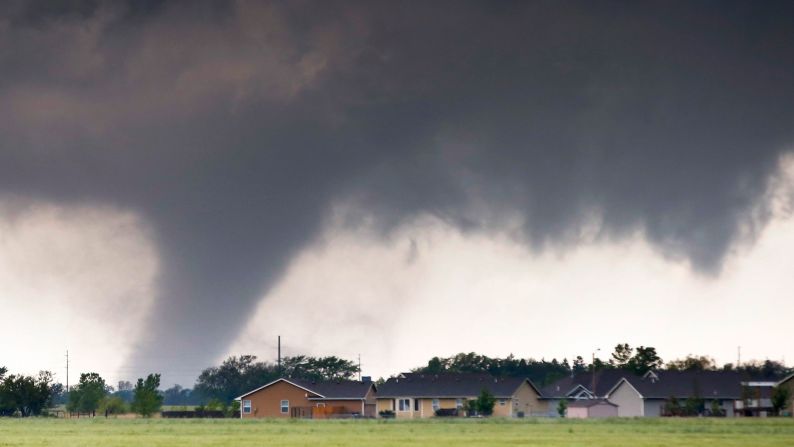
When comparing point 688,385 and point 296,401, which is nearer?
point 688,385

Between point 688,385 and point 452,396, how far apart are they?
2963 cm

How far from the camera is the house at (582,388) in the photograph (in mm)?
148250

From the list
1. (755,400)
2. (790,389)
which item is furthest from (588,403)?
(790,389)

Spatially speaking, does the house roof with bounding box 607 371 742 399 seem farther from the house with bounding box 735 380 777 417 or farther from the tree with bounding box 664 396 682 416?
the tree with bounding box 664 396 682 416

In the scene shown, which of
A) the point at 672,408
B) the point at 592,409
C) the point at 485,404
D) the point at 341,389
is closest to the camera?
the point at 592,409

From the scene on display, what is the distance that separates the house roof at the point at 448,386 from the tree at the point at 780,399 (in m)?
30.7

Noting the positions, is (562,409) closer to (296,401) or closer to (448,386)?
(448,386)

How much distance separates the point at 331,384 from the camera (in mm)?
149000

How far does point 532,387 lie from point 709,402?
22.3 meters

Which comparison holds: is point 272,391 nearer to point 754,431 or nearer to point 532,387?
point 532,387

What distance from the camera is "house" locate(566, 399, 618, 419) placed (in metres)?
130

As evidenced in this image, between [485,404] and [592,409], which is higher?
[485,404]

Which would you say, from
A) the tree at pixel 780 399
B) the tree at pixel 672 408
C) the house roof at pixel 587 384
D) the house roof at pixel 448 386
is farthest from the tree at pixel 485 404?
the tree at pixel 780 399

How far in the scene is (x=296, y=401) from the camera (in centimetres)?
14200
